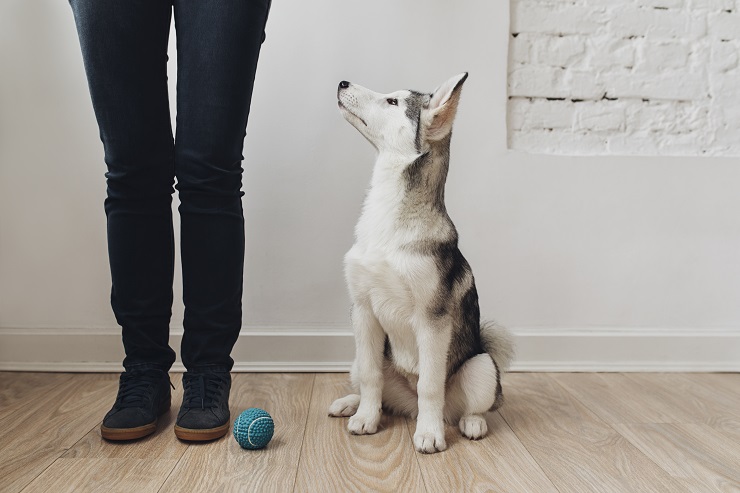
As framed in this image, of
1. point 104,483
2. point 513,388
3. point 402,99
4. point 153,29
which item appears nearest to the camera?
point 104,483

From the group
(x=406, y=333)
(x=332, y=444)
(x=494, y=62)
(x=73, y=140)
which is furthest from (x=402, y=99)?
(x=73, y=140)

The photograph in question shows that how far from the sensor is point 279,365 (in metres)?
2.11

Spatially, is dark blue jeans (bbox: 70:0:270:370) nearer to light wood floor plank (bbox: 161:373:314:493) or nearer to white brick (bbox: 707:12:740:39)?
light wood floor plank (bbox: 161:373:314:493)

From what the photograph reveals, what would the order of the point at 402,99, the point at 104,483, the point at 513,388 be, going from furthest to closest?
1. the point at 513,388
2. the point at 402,99
3. the point at 104,483

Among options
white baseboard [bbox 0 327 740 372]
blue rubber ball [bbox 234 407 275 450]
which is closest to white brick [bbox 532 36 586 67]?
white baseboard [bbox 0 327 740 372]

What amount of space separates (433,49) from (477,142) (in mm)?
355

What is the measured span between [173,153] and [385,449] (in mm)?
905

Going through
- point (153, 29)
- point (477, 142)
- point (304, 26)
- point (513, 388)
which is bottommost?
point (513, 388)

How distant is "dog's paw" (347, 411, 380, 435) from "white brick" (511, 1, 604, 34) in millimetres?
1440

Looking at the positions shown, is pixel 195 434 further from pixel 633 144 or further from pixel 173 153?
pixel 633 144

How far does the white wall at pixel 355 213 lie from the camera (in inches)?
80.4

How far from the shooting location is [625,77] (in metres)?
2.17

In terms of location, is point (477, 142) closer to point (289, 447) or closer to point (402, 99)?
point (402, 99)

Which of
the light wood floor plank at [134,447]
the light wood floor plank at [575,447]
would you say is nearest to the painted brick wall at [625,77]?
the light wood floor plank at [575,447]
